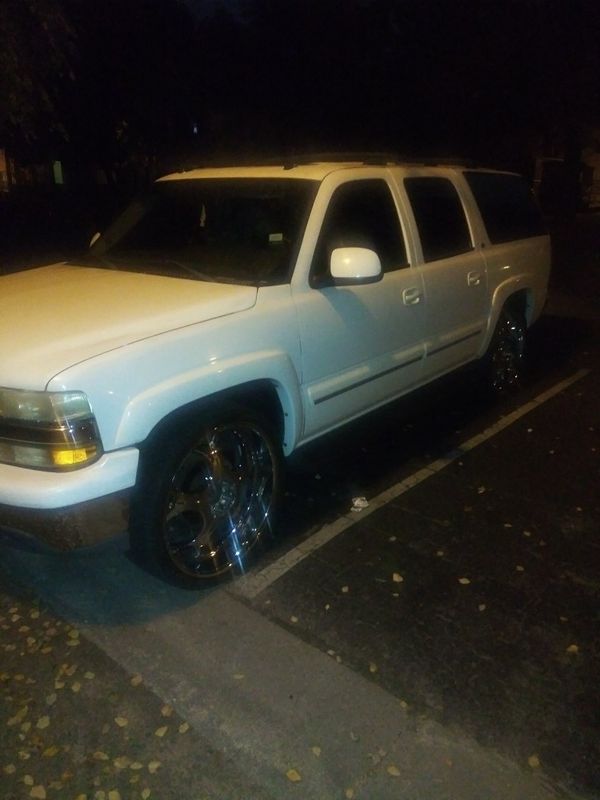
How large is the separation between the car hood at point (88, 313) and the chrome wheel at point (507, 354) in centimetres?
309

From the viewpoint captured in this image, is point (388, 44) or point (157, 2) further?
point (157, 2)

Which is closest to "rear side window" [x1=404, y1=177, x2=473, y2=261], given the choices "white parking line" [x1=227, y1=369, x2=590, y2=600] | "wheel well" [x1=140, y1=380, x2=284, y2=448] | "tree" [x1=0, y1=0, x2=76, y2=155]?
"white parking line" [x1=227, y1=369, x2=590, y2=600]

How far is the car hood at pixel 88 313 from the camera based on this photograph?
285cm

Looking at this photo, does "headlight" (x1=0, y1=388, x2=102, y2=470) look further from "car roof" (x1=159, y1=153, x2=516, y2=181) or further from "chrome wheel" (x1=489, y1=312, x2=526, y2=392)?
"chrome wheel" (x1=489, y1=312, x2=526, y2=392)

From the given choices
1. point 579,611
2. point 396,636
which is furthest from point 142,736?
point 579,611

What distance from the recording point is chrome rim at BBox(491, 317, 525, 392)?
237 inches

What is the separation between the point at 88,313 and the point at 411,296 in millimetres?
2060

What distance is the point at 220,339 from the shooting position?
3.22 metres

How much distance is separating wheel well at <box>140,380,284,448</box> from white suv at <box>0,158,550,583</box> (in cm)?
1

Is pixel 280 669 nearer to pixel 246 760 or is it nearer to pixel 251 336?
pixel 246 760

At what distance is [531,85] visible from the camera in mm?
17578

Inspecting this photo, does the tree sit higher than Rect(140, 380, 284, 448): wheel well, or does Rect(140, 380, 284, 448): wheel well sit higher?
the tree

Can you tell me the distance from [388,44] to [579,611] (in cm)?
1809

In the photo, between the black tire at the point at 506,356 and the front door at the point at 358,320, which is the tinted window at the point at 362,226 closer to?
the front door at the point at 358,320
